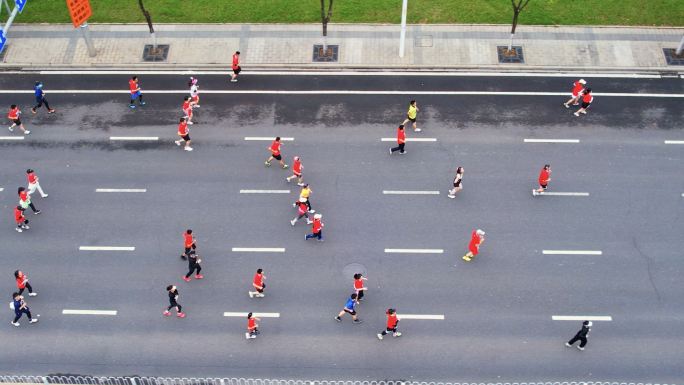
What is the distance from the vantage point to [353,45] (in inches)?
1100

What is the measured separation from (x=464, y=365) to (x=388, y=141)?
9.73 metres

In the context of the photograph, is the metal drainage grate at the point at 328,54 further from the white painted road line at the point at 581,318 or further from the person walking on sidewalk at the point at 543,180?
the white painted road line at the point at 581,318

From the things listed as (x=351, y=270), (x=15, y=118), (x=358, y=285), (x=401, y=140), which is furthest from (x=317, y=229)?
(x=15, y=118)

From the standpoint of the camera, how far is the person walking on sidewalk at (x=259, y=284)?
17.8 meters

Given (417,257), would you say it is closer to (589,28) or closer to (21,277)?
(21,277)

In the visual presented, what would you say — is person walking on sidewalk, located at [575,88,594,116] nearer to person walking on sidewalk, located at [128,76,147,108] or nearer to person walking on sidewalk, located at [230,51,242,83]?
person walking on sidewalk, located at [230,51,242,83]

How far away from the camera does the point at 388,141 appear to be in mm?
23609

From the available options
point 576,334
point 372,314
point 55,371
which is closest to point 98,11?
point 55,371

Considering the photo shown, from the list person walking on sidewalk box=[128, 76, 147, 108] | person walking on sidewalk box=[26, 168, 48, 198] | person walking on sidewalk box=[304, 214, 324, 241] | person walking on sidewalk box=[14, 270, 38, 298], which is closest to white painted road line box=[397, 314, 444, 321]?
person walking on sidewalk box=[304, 214, 324, 241]

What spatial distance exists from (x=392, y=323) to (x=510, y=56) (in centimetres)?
1564

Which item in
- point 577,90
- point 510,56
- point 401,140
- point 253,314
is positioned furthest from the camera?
point 510,56

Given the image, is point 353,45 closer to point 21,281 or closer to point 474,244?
point 474,244

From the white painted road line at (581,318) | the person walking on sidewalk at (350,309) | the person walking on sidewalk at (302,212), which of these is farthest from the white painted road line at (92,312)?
the white painted road line at (581,318)

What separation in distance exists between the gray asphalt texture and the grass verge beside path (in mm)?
4188
